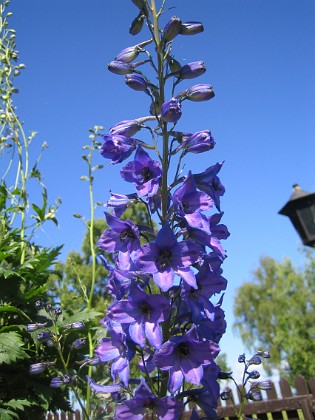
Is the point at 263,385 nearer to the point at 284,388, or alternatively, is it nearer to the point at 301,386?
the point at 301,386

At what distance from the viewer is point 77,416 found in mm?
6262

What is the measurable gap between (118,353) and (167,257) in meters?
0.41

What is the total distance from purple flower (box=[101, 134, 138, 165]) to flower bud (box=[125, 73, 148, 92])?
0.73ft

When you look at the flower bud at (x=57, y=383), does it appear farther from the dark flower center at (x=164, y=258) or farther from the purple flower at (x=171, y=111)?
the purple flower at (x=171, y=111)

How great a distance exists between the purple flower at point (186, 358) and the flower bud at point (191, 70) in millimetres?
1097

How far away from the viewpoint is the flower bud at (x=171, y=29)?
1.79m

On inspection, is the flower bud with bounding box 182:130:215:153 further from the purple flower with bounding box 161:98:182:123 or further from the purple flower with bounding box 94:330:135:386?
the purple flower with bounding box 94:330:135:386

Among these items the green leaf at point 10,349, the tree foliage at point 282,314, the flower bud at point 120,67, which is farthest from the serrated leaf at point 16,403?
the tree foliage at point 282,314

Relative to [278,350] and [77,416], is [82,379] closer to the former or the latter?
[77,416]

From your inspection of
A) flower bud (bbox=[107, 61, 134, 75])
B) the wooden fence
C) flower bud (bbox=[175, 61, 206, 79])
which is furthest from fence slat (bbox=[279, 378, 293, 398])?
flower bud (bbox=[107, 61, 134, 75])

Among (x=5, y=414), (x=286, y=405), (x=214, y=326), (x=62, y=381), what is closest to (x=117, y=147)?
(x=214, y=326)

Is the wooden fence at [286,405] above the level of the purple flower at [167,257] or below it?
below

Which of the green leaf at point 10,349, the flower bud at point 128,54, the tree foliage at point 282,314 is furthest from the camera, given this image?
the tree foliage at point 282,314

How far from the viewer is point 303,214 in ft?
21.0
